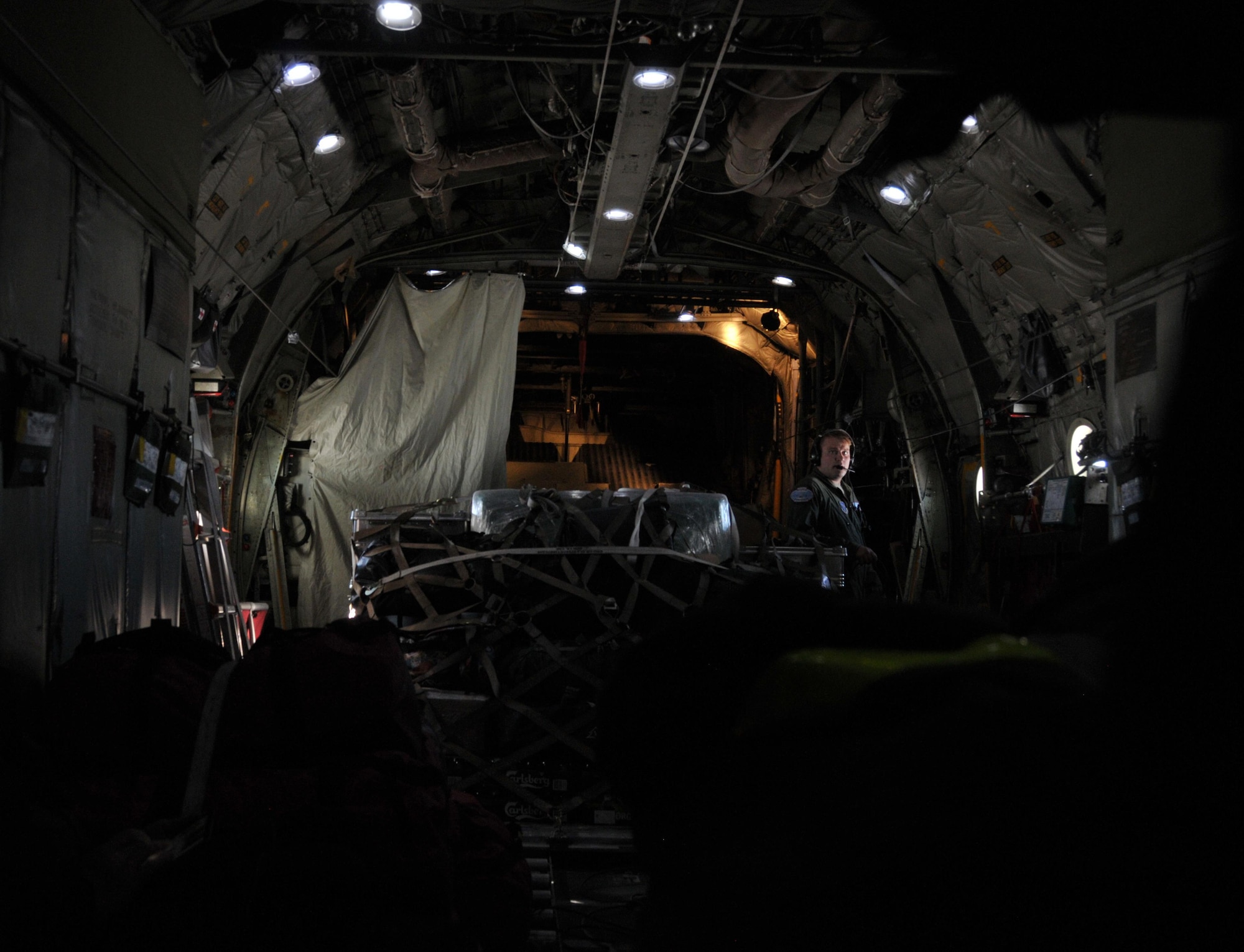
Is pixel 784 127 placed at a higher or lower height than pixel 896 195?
higher

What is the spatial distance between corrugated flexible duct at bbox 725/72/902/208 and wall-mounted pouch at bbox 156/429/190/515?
14.7 feet

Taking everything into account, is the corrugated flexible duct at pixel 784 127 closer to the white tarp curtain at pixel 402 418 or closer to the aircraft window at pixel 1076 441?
the aircraft window at pixel 1076 441

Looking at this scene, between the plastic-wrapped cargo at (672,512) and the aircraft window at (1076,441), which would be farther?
the aircraft window at (1076,441)

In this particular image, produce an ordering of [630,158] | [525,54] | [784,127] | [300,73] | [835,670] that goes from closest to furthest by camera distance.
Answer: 1. [835,670]
2. [525,54]
3. [300,73]
4. [630,158]
5. [784,127]

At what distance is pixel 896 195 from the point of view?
8484mm

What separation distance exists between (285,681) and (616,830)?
266cm

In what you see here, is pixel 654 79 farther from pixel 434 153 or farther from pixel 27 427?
pixel 27 427

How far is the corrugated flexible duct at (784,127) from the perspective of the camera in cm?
665

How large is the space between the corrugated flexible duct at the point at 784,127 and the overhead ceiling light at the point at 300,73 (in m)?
3.02

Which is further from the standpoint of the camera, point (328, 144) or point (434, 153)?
point (434, 153)

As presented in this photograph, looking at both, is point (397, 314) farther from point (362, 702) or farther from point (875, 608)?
point (875, 608)

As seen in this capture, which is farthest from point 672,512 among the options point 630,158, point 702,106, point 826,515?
point 630,158

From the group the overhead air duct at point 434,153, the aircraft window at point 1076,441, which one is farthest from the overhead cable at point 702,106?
the aircraft window at point 1076,441

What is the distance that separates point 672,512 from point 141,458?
2.87 metres
